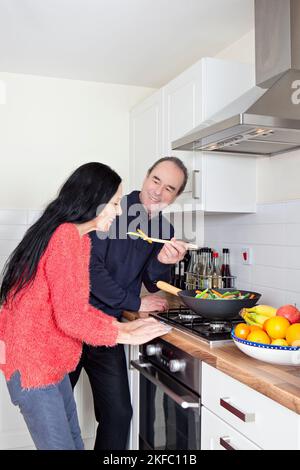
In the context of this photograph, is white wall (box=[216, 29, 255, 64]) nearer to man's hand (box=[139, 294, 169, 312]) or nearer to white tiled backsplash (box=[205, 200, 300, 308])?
white tiled backsplash (box=[205, 200, 300, 308])

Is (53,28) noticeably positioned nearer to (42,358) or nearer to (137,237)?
(137,237)

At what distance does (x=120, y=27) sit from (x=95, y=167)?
3.69 feet

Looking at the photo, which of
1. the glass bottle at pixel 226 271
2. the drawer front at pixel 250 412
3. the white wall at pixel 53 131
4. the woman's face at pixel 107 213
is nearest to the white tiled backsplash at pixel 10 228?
the white wall at pixel 53 131

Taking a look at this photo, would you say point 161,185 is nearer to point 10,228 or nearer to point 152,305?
point 152,305

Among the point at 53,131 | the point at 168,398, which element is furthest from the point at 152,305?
the point at 53,131

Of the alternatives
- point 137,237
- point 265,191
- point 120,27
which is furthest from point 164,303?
point 120,27

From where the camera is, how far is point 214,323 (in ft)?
6.07

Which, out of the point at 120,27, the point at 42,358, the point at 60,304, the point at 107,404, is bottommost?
the point at 107,404

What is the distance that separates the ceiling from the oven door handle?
5.20 feet

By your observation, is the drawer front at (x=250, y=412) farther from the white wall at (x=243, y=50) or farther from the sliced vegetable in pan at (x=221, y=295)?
the white wall at (x=243, y=50)

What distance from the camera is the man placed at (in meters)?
2.17

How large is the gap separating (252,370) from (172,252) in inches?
36.2

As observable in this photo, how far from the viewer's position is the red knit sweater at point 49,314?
1443 millimetres

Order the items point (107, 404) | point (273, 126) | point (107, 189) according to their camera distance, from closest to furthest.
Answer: point (107, 189) → point (273, 126) → point (107, 404)
